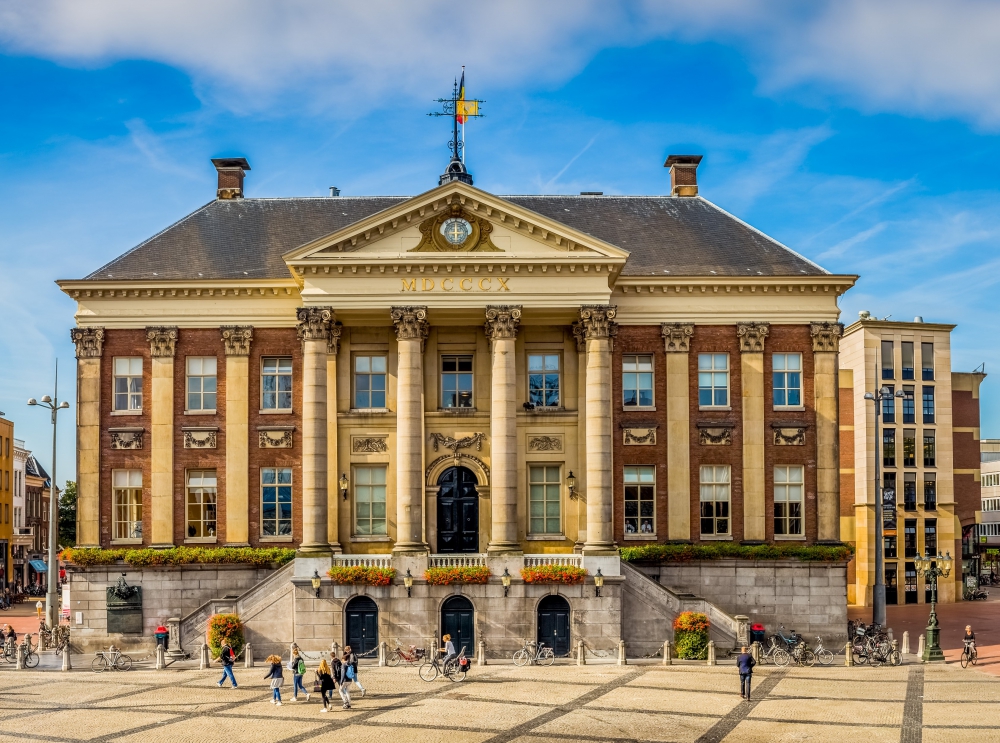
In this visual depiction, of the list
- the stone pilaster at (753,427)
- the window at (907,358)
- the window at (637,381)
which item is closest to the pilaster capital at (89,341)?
the window at (637,381)

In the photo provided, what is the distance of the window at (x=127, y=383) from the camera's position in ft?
160

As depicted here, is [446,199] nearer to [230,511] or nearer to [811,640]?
[230,511]

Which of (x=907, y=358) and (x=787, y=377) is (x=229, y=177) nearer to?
(x=787, y=377)

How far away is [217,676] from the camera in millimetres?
39281

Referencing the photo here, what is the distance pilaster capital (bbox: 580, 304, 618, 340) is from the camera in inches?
1774

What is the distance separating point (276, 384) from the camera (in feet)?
160

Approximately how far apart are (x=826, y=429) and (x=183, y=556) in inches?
1094

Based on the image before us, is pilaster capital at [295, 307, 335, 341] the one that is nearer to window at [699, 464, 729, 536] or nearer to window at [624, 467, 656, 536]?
window at [624, 467, 656, 536]

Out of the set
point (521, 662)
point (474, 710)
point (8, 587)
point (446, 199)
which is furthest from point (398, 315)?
point (8, 587)

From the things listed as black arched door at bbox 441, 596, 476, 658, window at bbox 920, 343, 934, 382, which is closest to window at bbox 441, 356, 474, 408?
black arched door at bbox 441, 596, 476, 658

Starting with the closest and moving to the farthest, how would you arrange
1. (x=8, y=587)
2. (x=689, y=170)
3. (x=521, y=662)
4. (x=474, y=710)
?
(x=474, y=710) → (x=521, y=662) → (x=689, y=170) → (x=8, y=587)

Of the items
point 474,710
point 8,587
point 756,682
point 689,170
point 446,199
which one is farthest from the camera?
point 8,587

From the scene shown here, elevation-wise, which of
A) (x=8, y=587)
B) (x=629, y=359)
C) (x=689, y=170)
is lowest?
(x=8, y=587)

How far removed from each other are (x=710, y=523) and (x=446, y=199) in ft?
58.9
